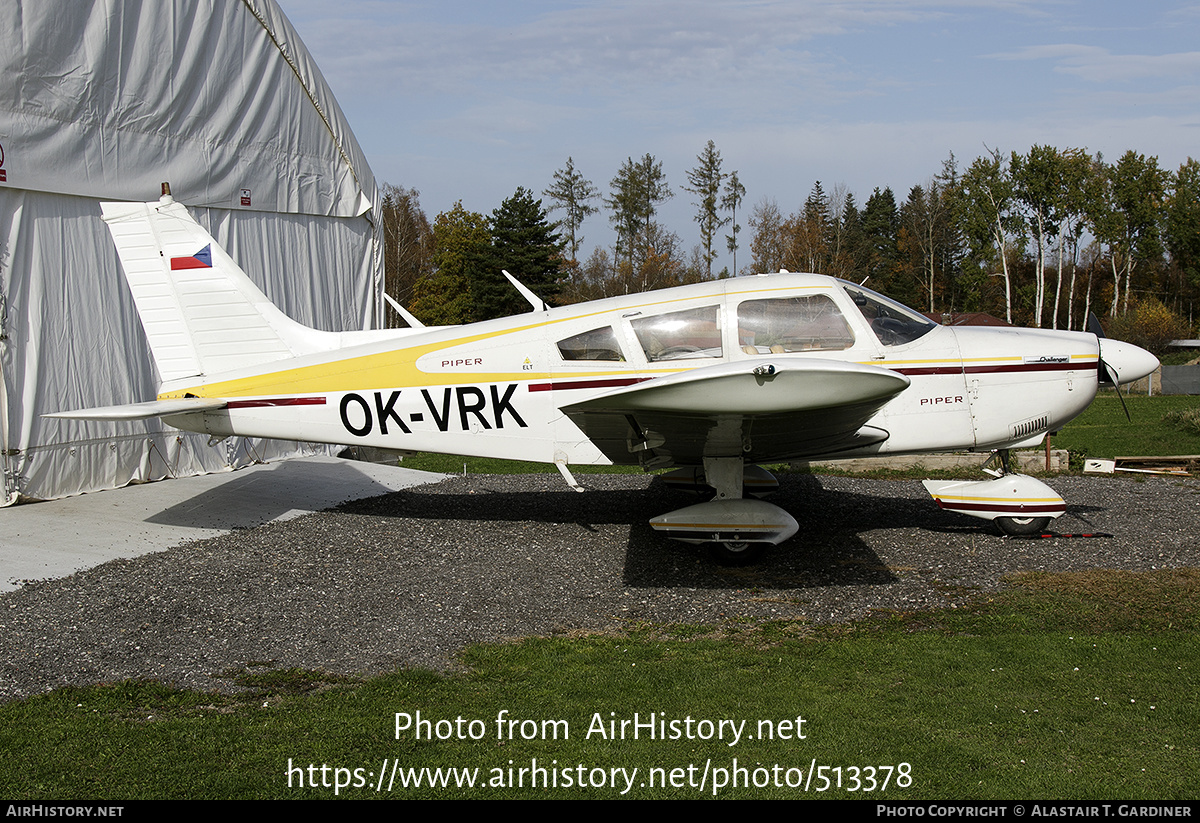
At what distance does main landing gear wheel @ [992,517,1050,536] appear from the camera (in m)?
7.36

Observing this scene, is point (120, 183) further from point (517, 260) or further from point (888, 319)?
point (517, 260)

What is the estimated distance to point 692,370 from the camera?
257 inches

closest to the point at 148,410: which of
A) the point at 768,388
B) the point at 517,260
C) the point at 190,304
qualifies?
the point at 190,304

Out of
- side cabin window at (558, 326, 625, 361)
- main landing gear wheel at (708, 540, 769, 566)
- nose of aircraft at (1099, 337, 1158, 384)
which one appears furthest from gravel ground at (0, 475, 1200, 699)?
side cabin window at (558, 326, 625, 361)

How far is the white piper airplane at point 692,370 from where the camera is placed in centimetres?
696

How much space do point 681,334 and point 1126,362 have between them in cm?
387

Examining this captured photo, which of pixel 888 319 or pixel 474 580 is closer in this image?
pixel 474 580

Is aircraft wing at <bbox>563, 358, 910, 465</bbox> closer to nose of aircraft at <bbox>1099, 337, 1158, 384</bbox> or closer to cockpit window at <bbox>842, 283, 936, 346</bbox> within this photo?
cockpit window at <bbox>842, 283, 936, 346</bbox>

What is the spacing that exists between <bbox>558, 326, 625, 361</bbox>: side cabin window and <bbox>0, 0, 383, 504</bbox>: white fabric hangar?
5.91 metres

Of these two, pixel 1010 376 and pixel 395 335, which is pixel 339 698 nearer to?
pixel 395 335

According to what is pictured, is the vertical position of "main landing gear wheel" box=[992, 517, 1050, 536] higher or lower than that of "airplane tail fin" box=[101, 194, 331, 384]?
lower

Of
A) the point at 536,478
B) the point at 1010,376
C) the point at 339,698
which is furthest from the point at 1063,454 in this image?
the point at 339,698

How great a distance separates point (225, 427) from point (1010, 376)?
7.07m

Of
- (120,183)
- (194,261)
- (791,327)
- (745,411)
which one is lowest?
(745,411)
